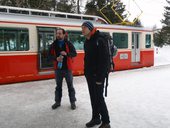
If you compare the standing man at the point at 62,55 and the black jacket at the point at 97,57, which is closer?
the black jacket at the point at 97,57

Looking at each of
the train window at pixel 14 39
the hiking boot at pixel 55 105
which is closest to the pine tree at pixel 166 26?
the train window at pixel 14 39

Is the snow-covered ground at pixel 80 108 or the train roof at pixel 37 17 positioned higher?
the train roof at pixel 37 17

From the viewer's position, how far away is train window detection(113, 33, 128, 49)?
14509 millimetres

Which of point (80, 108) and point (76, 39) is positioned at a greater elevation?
point (76, 39)

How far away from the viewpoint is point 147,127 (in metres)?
5.05

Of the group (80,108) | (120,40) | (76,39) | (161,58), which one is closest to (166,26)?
(161,58)

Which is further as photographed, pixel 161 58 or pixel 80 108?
pixel 161 58

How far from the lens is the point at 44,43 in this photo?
11.3 metres

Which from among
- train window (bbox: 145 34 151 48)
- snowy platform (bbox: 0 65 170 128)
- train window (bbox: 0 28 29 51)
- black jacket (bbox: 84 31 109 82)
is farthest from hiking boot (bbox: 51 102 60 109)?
train window (bbox: 145 34 151 48)

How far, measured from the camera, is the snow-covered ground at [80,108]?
5344 millimetres

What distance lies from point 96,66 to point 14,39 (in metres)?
6.20

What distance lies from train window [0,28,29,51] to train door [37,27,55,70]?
1.99 ft

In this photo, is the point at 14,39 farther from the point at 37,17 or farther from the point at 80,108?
the point at 80,108

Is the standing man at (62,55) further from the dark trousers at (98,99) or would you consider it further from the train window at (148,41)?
the train window at (148,41)
